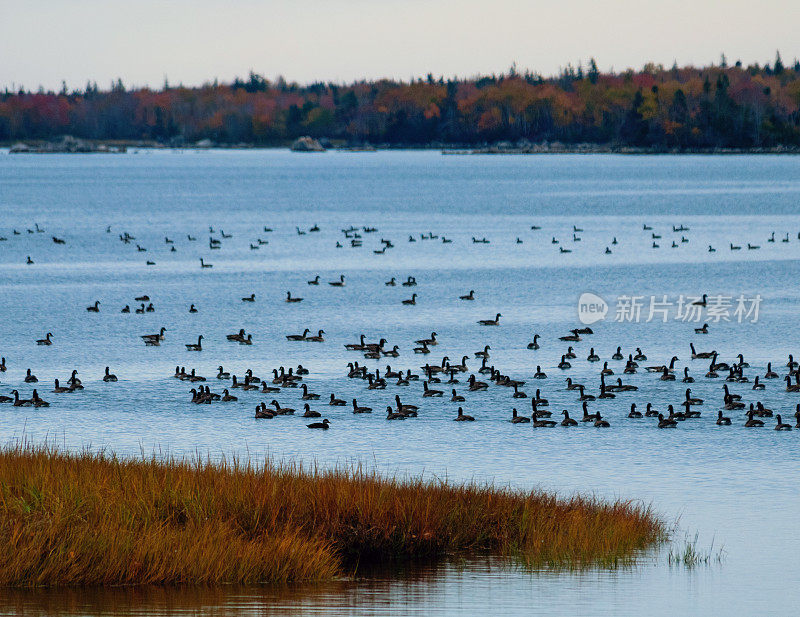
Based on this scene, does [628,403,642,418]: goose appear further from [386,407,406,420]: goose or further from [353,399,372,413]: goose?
[353,399,372,413]: goose

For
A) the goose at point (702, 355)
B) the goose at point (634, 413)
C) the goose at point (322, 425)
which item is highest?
the goose at point (322, 425)

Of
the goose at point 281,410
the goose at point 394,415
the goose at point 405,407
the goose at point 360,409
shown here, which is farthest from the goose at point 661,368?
the goose at point 281,410

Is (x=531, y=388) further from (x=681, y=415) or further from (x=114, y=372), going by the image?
(x=114, y=372)

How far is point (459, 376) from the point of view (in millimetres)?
34656

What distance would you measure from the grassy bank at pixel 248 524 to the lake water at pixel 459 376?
14.6 inches

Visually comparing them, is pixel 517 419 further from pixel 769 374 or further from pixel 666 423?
pixel 769 374

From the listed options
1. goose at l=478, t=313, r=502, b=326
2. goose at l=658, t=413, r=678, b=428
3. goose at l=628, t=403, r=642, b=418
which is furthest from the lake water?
goose at l=478, t=313, r=502, b=326

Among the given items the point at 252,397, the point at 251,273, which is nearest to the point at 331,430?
the point at 252,397

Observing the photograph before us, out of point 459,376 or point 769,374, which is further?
point 459,376

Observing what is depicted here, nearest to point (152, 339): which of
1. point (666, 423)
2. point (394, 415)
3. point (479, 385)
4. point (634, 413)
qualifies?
point (479, 385)

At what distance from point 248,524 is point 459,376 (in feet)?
64.9

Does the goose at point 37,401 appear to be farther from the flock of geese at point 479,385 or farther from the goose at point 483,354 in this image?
the goose at point 483,354

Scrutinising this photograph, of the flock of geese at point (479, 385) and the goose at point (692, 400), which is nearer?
the flock of geese at point (479, 385)

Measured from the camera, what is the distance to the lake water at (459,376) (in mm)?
14789
